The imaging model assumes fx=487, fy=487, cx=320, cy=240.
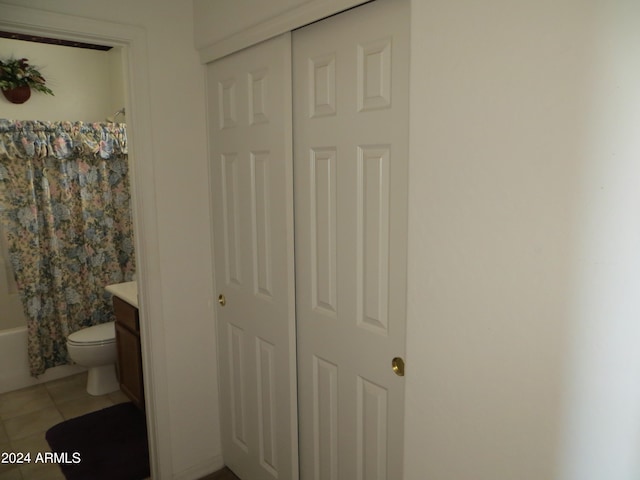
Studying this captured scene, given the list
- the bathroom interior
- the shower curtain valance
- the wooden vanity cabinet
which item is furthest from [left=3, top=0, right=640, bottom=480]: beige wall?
the shower curtain valance

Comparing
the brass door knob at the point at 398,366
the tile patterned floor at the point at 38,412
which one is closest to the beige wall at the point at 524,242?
the brass door knob at the point at 398,366

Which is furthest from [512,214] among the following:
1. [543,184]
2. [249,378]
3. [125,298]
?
[125,298]

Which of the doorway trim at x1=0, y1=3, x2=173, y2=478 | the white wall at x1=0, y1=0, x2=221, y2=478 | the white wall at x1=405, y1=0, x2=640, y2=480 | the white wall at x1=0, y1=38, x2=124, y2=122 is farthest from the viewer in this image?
the white wall at x1=0, y1=38, x2=124, y2=122

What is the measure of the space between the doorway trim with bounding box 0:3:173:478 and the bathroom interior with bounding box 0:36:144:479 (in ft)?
1.59

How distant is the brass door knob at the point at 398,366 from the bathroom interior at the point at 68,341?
63.2 inches

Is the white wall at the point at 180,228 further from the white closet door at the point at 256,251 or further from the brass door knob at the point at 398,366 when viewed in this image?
the brass door knob at the point at 398,366

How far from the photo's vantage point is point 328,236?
1647 millimetres

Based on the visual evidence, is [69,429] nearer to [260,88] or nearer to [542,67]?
[260,88]

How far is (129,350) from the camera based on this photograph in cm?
270

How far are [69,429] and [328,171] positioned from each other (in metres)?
2.28

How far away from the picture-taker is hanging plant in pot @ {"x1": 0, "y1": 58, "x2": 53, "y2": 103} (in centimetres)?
335

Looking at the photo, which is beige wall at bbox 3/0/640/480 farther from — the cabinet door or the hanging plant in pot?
the hanging plant in pot

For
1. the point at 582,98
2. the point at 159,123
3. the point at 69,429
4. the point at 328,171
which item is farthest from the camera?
the point at 69,429

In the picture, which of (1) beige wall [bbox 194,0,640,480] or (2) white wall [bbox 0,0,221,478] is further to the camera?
(2) white wall [bbox 0,0,221,478]
